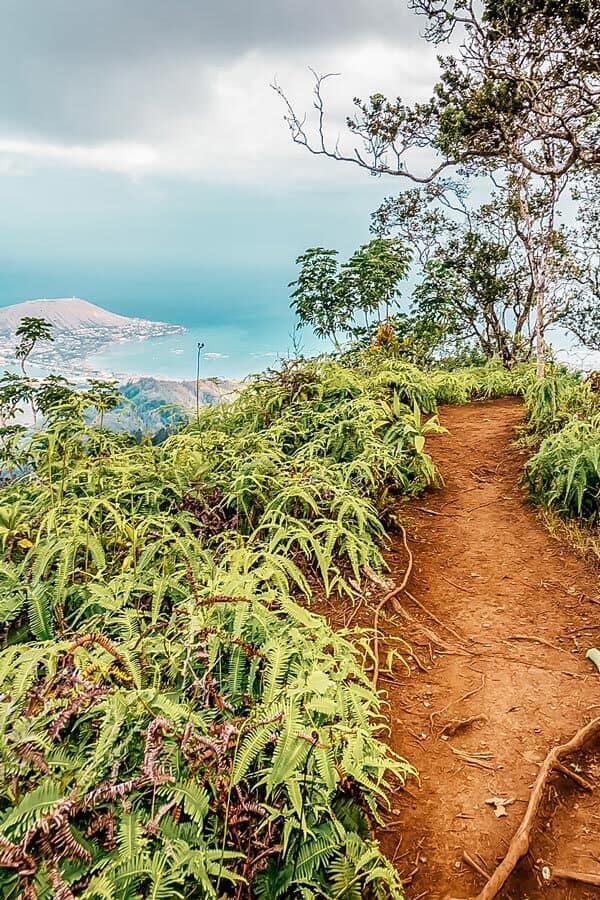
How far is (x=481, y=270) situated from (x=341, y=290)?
5.09 metres

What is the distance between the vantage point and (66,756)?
1769 millimetres

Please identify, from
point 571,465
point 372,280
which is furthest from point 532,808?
point 372,280

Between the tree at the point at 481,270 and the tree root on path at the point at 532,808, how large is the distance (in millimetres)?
11891

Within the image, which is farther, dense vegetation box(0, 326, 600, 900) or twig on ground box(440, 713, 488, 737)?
twig on ground box(440, 713, 488, 737)

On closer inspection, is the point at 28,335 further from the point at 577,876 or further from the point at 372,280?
the point at 577,876

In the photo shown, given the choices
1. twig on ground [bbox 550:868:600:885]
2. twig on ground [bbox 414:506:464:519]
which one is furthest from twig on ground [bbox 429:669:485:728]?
twig on ground [bbox 414:506:464:519]

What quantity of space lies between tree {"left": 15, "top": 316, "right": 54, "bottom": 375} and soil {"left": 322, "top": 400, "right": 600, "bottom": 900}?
14.9ft

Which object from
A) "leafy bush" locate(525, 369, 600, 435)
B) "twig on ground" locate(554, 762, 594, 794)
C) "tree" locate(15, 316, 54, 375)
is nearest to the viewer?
"twig on ground" locate(554, 762, 594, 794)

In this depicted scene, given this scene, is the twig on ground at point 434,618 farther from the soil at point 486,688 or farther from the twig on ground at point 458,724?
the twig on ground at point 458,724

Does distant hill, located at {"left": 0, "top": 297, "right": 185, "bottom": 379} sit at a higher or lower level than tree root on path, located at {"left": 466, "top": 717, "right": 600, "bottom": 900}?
higher

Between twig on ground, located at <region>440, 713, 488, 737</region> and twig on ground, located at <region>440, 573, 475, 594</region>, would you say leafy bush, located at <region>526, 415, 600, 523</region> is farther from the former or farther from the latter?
twig on ground, located at <region>440, 713, 488, 737</region>

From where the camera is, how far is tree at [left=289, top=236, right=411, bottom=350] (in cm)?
1075

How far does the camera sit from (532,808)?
7.07ft

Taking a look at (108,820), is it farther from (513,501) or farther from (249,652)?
(513,501)
